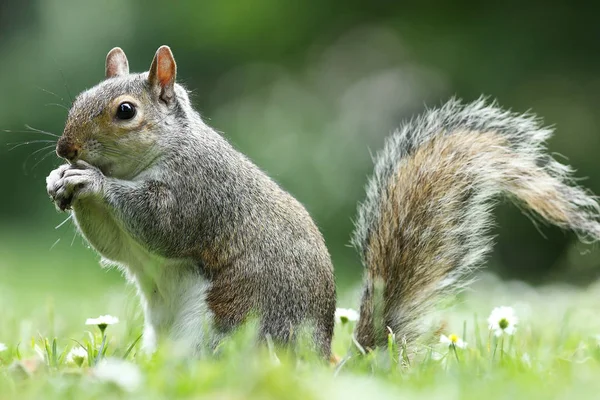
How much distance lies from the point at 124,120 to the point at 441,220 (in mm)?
1068

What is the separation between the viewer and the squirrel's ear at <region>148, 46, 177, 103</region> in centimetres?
299

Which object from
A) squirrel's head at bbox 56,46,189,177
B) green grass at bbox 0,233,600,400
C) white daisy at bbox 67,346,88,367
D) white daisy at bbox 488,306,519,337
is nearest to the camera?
green grass at bbox 0,233,600,400

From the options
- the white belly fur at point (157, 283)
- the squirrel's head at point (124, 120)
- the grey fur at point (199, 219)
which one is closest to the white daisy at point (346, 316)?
the grey fur at point (199, 219)

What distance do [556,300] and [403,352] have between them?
88.4 inches

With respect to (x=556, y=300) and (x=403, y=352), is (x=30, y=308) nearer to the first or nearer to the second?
(x=403, y=352)

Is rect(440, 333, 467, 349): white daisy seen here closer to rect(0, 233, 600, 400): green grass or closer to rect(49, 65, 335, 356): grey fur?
rect(0, 233, 600, 400): green grass

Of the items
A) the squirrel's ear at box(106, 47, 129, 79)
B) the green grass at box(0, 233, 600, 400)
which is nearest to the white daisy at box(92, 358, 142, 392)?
the green grass at box(0, 233, 600, 400)

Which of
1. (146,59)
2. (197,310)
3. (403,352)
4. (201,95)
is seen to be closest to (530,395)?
(403,352)

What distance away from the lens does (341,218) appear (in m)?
8.10

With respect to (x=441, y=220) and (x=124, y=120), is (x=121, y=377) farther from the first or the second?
(x=441, y=220)

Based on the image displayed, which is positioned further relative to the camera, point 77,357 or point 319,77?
point 319,77

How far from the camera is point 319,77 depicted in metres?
9.04

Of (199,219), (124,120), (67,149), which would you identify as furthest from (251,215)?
(67,149)

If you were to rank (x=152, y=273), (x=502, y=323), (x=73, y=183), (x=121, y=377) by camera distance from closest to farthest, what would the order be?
(x=121, y=377) → (x=73, y=183) → (x=152, y=273) → (x=502, y=323)
